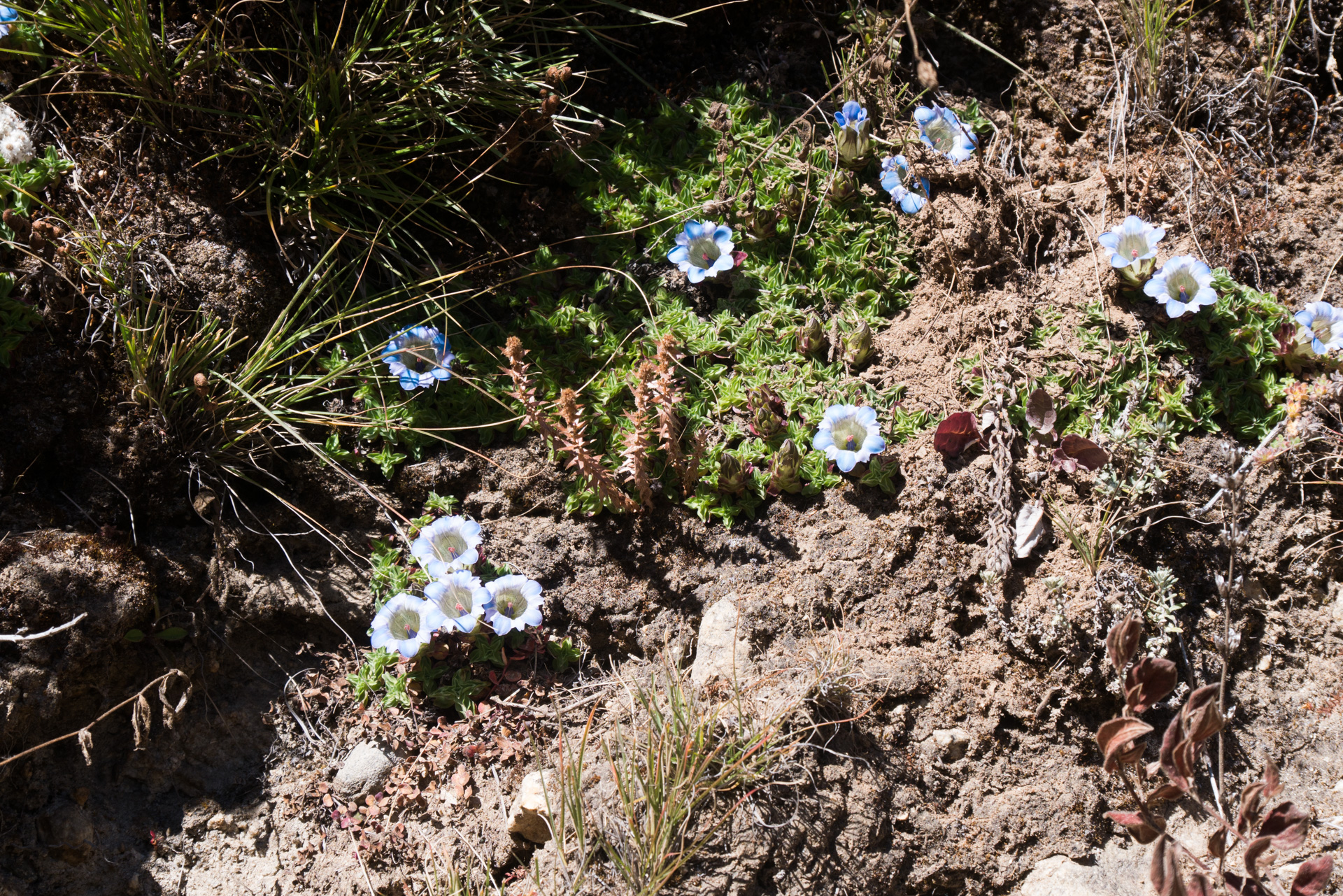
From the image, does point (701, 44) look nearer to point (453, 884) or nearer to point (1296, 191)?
point (1296, 191)

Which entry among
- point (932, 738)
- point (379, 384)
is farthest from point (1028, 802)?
point (379, 384)

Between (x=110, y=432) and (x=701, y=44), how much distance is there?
2747mm

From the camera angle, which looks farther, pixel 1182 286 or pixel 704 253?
pixel 704 253

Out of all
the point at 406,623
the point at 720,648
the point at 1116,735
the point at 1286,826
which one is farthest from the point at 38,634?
the point at 1286,826

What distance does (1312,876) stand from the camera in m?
2.22

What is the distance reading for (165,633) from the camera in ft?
9.24

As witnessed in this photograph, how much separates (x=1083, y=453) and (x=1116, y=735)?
899 millimetres

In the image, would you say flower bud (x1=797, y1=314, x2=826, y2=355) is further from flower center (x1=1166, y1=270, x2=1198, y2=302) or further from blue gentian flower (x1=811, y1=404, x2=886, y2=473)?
flower center (x1=1166, y1=270, x2=1198, y2=302)

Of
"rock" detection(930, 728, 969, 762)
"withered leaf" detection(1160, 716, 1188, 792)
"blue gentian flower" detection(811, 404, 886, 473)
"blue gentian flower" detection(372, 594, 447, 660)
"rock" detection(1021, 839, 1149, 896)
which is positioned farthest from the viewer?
"blue gentian flower" detection(811, 404, 886, 473)

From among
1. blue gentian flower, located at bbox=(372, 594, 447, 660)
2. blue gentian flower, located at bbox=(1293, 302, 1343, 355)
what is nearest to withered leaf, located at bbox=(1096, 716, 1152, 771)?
blue gentian flower, located at bbox=(1293, 302, 1343, 355)

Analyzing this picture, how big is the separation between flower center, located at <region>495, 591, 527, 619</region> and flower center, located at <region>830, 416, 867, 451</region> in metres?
1.16

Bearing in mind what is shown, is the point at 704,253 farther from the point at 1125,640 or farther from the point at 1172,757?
the point at 1172,757

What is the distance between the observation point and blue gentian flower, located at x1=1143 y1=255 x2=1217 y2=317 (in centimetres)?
293

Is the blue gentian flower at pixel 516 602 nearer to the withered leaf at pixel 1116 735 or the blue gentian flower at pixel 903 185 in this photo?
the withered leaf at pixel 1116 735
